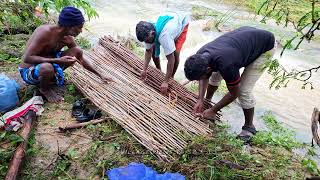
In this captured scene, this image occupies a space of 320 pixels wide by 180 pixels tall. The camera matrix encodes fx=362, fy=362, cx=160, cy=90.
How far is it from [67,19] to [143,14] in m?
5.30

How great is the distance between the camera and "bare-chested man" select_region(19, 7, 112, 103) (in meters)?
3.64

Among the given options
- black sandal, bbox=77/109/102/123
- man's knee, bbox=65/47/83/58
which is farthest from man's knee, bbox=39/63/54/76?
black sandal, bbox=77/109/102/123

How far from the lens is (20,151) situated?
296 centimetres

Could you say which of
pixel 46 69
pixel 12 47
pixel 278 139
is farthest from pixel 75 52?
pixel 278 139

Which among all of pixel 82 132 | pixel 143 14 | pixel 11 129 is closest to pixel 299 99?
pixel 82 132

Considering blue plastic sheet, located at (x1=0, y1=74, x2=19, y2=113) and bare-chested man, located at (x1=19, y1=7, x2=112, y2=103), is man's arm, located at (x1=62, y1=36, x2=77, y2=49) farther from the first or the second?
blue plastic sheet, located at (x1=0, y1=74, x2=19, y2=113)

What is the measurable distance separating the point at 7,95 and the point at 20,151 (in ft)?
3.10

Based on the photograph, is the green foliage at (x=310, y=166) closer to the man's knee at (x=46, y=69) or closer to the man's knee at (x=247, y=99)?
the man's knee at (x=247, y=99)

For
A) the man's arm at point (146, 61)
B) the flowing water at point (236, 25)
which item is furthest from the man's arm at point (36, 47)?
the flowing water at point (236, 25)

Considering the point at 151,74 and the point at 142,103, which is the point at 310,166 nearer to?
the point at 142,103

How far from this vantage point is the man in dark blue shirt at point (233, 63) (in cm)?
310

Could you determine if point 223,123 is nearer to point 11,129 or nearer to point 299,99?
point 299,99

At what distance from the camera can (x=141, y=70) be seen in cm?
445

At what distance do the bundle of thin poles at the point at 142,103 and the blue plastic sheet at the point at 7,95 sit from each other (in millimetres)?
684
